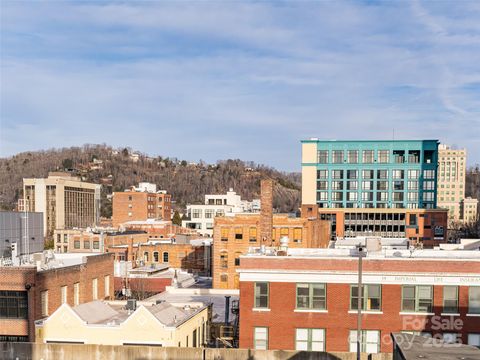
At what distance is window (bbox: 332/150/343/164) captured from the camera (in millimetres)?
110575

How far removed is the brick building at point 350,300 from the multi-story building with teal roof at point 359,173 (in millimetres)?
83298

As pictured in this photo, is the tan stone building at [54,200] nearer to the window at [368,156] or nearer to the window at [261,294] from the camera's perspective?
the window at [368,156]

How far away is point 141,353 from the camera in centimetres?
2423

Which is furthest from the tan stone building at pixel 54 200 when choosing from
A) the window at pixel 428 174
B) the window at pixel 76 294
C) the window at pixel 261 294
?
the window at pixel 261 294

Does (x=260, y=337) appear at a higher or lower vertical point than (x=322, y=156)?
lower

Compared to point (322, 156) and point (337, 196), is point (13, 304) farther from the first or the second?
point (337, 196)

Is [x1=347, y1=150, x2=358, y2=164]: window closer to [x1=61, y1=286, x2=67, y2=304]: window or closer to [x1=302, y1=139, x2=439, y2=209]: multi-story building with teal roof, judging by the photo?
[x1=302, y1=139, x2=439, y2=209]: multi-story building with teal roof

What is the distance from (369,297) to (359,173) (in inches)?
3393

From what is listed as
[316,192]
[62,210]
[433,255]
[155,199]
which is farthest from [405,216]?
[62,210]

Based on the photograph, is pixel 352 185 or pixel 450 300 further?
pixel 352 185

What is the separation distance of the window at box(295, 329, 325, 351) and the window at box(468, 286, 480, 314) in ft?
25.3

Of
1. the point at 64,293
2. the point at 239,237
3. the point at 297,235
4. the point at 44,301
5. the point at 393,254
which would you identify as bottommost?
the point at 64,293

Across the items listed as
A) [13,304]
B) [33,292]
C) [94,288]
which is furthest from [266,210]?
[13,304]

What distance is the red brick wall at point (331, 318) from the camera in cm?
2648
